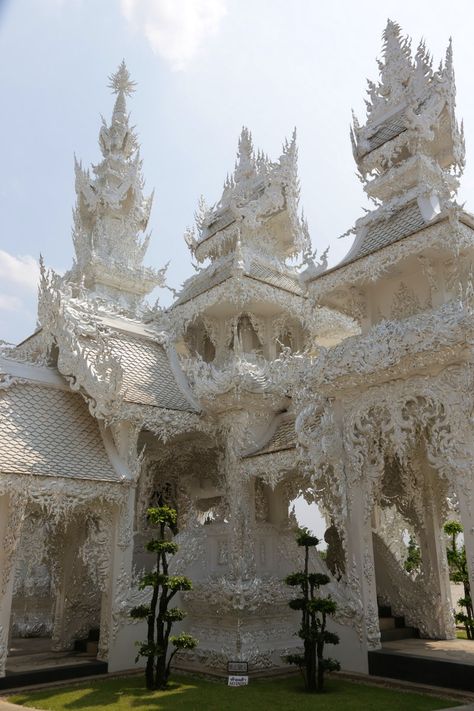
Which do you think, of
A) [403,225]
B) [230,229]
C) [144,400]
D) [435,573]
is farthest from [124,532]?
[230,229]

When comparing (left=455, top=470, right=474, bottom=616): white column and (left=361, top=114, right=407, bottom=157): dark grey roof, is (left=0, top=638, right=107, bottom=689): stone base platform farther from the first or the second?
(left=361, top=114, right=407, bottom=157): dark grey roof

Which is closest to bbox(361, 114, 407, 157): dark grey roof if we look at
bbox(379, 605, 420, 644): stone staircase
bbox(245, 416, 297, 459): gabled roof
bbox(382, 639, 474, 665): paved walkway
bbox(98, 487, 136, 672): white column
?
bbox(245, 416, 297, 459): gabled roof

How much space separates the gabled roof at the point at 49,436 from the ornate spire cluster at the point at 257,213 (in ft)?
18.9

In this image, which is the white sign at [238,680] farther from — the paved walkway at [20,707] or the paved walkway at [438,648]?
the paved walkway at [20,707]

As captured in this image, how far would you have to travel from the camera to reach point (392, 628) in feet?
27.6

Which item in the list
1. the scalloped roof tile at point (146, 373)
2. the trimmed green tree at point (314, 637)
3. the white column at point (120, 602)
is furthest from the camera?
the scalloped roof tile at point (146, 373)

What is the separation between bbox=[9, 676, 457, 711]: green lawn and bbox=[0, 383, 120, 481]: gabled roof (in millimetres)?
2525

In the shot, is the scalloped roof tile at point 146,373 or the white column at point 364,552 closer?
the white column at point 364,552

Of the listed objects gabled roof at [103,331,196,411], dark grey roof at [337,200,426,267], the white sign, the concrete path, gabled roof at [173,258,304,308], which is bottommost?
the concrete path

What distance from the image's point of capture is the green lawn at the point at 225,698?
5500 millimetres

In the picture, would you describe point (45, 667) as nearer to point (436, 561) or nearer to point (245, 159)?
point (436, 561)

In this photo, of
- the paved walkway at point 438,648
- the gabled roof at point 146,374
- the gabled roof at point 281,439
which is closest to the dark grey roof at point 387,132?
the gabled roof at point 281,439

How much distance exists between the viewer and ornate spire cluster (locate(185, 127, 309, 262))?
1314 centimetres

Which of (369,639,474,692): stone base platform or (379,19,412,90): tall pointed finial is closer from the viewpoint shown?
(369,639,474,692): stone base platform
